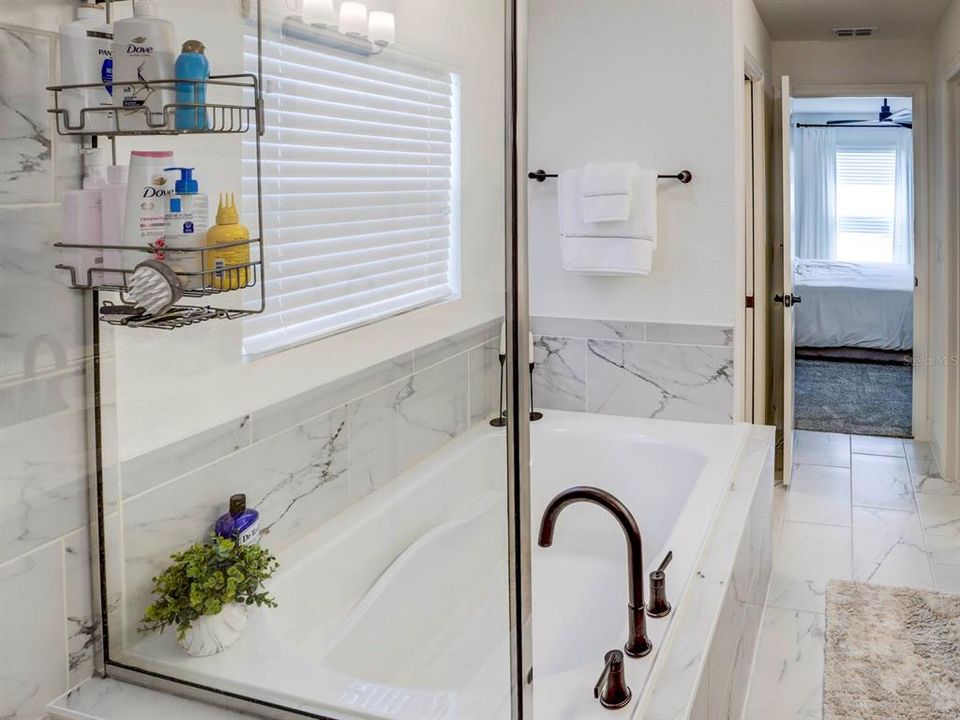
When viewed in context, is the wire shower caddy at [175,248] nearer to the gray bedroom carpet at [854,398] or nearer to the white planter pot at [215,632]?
the white planter pot at [215,632]

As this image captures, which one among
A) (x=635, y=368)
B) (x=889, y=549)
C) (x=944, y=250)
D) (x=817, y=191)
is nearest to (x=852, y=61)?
(x=944, y=250)

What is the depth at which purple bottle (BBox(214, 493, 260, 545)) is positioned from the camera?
114cm

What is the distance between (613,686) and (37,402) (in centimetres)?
103

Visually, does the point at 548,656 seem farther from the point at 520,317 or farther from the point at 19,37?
the point at 19,37

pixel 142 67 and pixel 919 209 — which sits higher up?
pixel 919 209

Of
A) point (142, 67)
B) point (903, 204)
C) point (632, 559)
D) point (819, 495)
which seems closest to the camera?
point (142, 67)

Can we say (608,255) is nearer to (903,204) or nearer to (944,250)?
(944,250)

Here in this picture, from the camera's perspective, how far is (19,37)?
3.35 ft

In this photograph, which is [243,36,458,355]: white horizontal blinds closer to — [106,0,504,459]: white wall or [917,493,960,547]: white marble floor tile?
[106,0,504,459]: white wall

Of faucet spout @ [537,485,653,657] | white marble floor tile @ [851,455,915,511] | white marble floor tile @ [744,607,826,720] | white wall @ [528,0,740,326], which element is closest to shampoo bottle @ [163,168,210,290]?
faucet spout @ [537,485,653,657]

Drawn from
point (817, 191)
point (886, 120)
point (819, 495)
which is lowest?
point (819, 495)

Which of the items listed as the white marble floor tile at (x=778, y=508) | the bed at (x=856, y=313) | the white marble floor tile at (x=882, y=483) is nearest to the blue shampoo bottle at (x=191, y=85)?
the white marble floor tile at (x=778, y=508)

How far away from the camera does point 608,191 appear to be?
3.22 meters

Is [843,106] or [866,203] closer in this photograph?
[843,106]
